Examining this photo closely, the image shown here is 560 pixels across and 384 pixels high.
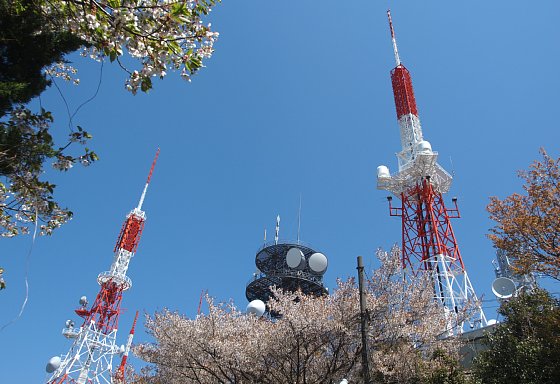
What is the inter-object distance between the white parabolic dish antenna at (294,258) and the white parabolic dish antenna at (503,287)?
52.1 feet

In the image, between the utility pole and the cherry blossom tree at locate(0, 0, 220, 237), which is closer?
the cherry blossom tree at locate(0, 0, 220, 237)

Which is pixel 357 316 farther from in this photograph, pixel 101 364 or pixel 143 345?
pixel 101 364

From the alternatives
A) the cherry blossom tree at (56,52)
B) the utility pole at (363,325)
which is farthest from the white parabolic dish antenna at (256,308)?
the cherry blossom tree at (56,52)

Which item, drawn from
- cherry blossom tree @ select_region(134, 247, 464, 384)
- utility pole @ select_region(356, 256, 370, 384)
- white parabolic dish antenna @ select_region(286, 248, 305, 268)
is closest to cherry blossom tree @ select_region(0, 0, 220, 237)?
utility pole @ select_region(356, 256, 370, 384)

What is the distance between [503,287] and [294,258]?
16.7m

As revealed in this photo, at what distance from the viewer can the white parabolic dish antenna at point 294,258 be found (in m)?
33.2

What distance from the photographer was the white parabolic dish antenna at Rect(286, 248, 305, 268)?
3316cm

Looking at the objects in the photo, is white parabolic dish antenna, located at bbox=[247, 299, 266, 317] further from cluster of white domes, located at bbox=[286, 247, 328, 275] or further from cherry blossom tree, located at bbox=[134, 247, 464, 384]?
cherry blossom tree, located at bbox=[134, 247, 464, 384]

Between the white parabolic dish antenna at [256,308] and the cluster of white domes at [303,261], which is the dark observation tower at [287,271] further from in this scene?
the white parabolic dish antenna at [256,308]

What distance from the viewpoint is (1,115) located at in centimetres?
584

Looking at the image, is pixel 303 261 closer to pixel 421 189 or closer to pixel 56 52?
pixel 421 189

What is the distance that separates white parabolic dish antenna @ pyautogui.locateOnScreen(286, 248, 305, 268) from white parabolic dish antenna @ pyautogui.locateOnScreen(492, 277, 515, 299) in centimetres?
1589

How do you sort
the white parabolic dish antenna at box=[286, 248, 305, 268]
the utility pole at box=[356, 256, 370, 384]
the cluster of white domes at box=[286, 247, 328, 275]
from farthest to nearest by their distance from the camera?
the cluster of white domes at box=[286, 247, 328, 275] < the white parabolic dish antenna at box=[286, 248, 305, 268] < the utility pole at box=[356, 256, 370, 384]

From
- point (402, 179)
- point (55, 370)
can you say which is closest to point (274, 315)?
point (402, 179)
